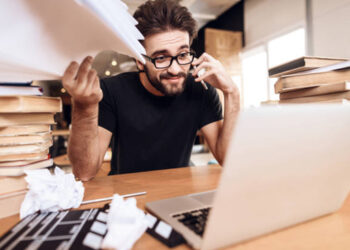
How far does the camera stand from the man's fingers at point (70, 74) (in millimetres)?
538

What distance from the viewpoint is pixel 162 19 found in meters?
1.16

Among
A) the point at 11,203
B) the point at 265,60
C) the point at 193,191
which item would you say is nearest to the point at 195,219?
the point at 193,191

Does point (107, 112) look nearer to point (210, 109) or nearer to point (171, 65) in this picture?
point (171, 65)

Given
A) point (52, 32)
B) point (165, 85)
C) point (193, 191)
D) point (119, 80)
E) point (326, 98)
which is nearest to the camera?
point (52, 32)

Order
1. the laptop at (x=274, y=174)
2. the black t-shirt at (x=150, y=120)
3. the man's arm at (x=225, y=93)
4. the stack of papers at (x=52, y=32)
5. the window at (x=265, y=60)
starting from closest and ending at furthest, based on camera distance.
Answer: the laptop at (x=274, y=174)
the stack of papers at (x=52, y=32)
the man's arm at (x=225, y=93)
the black t-shirt at (x=150, y=120)
the window at (x=265, y=60)


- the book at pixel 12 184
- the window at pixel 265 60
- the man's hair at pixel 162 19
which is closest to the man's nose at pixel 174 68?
the man's hair at pixel 162 19

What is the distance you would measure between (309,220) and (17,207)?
2.03 feet

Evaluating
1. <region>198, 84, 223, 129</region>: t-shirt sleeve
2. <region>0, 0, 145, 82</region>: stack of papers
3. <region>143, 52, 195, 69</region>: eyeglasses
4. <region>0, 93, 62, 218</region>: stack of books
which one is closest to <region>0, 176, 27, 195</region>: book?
<region>0, 93, 62, 218</region>: stack of books

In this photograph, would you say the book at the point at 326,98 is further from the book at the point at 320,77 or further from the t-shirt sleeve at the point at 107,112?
the t-shirt sleeve at the point at 107,112

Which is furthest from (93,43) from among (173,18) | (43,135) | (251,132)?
(173,18)

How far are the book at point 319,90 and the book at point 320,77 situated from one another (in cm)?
2

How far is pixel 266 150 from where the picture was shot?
11.8 inches

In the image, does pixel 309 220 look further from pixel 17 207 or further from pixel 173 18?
pixel 173 18

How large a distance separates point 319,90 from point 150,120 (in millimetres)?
773
